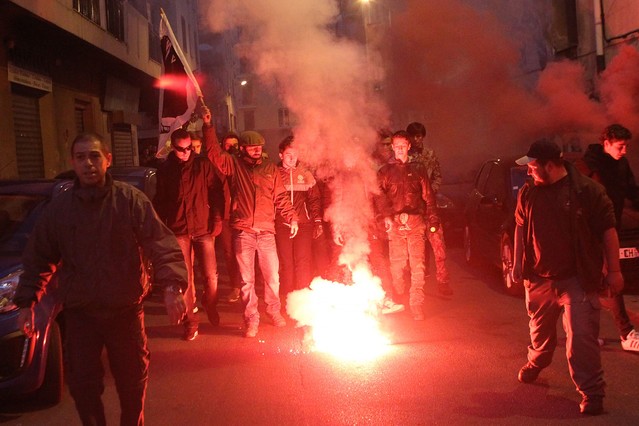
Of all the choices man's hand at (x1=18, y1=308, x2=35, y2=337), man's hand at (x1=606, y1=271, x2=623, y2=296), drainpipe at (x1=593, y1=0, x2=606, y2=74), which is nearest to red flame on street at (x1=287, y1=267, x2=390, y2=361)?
man's hand at (x1=606, y1=271, x2=623, y2=296)

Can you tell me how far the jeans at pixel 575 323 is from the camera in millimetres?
4621

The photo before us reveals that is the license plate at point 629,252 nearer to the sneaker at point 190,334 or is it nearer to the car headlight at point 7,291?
the sneaker at point 190,334

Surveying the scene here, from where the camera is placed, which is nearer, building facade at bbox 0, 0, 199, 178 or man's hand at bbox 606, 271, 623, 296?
man's hand at bbox 606, 271, 623, 296

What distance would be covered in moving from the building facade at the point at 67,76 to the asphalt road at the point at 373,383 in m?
8.17

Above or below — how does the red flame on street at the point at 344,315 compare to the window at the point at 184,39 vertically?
below

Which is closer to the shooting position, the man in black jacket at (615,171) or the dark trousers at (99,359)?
the dark trousers at (99,359)

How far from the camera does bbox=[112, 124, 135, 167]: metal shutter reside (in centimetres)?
2062

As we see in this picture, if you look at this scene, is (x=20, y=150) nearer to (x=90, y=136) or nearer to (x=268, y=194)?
(x=268, y=194)

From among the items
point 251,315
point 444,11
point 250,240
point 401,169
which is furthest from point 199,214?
point 444,11

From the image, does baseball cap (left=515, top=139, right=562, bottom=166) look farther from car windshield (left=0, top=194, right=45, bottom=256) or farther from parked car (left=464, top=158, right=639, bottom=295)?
car windshield (left=0, top=194, right=45, bottom=256)

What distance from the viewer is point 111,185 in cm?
393

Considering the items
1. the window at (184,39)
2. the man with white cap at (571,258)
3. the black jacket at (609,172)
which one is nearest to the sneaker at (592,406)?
the man with white cap at (571,258)

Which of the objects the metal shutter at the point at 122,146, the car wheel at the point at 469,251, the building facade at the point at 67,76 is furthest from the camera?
the metal shutter at the point at 122,146

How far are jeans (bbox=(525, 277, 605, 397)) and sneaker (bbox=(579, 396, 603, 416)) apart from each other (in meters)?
0.03
